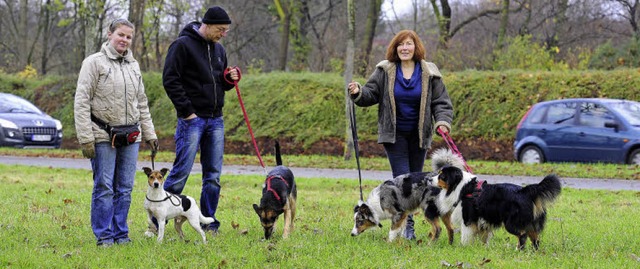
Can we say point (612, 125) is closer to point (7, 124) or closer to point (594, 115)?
point (594, 115)

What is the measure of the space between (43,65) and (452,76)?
86.5 ft

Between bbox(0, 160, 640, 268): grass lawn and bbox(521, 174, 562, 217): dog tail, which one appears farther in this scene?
bbox(521, 174, 562, 217): dog tail

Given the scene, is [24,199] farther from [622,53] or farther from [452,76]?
[622,53]

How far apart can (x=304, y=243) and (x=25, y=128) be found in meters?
16.4

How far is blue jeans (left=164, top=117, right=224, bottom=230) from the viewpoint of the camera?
7289mm

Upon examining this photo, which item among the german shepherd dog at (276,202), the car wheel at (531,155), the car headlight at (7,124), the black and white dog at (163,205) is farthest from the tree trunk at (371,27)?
the black and white dog at (163,205)

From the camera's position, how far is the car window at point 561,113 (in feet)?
53.8

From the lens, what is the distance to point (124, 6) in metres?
24.2

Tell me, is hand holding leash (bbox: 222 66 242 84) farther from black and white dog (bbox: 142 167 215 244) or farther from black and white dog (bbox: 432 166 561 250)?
black and white dog (bbox: 432 166 561 250)

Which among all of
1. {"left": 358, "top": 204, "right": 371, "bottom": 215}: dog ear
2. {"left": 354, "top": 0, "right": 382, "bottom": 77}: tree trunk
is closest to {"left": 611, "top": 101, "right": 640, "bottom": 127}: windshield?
{"left": 358, "top": 204, "right": 371, "bottom": 215}: dog ear

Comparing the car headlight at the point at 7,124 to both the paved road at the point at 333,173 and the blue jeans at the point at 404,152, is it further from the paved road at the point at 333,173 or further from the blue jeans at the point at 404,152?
the blue jeans at the point at 404,152

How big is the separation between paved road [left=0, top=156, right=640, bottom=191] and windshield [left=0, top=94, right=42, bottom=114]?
3.02m

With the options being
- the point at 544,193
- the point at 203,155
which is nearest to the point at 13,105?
the point at 203,155

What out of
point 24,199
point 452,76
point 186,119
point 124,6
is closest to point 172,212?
point 186,119
